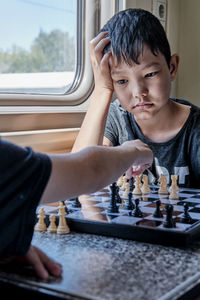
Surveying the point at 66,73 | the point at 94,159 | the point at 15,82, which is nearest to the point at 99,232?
the point at 94,159

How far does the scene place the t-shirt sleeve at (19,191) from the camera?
860 millimetres

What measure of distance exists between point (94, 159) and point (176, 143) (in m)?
1.18

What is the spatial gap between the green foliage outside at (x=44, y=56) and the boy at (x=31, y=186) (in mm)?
1286

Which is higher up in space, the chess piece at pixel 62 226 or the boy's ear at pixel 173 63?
the boy's ear at pixel 173 63

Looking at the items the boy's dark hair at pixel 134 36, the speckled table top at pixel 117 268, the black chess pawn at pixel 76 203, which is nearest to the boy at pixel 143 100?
the boy's dark hair at pixel 134 36

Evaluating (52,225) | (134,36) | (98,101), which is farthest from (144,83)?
(52,225)

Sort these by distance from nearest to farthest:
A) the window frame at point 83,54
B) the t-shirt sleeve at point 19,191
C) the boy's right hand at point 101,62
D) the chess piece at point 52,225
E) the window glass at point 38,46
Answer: the t-shirt sleeve at point 19,191 < the chess piece at point 52,225 < the boy's right hand at point 101,62 < the window glass at point 38,46 < the window frame at point 83,54

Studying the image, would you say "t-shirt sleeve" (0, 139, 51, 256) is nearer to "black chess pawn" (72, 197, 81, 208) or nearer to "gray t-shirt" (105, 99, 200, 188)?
"black chess pawn" (72, 197, 81, 208)

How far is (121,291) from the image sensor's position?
33.8 inches

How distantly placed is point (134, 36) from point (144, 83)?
203mm

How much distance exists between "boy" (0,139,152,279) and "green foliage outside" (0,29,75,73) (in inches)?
50.6

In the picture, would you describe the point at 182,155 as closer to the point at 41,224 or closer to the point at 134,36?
the point at 134,36

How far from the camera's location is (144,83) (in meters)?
1.99

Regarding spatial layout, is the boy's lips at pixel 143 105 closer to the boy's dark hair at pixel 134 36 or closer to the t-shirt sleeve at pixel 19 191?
the boy's dark hair at pixel 134 36
